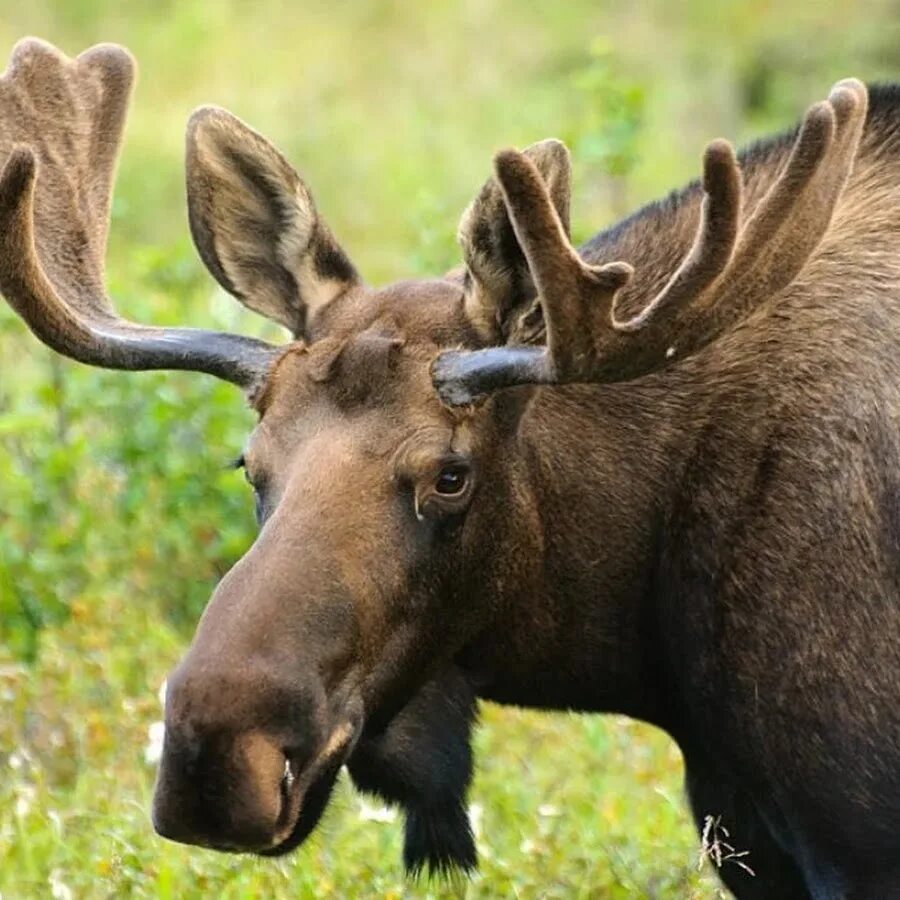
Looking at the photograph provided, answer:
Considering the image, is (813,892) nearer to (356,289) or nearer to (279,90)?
(356,289)

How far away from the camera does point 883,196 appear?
507 cm

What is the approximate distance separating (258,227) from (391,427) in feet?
2.38

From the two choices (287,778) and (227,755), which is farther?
(287,778)

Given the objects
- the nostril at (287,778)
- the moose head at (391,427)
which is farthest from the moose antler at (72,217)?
the nostril at (287,778)

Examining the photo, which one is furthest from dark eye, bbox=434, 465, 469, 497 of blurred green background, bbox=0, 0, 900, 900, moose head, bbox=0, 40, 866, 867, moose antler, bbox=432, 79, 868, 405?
blurred green background, bbox=0, 0, 900, 900

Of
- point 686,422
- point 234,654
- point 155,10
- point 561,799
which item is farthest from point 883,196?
point 155,10

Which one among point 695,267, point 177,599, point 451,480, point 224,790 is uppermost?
point 695,267

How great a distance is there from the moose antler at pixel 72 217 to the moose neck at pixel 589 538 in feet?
1.93

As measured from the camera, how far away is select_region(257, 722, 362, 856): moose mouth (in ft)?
14.2

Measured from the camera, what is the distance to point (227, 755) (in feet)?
13.8

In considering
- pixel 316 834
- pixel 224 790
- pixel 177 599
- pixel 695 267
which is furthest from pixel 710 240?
pixel 177 599

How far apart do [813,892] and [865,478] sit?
777mm

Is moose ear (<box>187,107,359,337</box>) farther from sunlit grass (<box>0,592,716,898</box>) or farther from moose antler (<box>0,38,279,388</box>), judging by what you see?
sunlit grass (<box>0,592,716,898</box>)

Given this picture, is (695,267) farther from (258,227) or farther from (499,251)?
(258,227)
